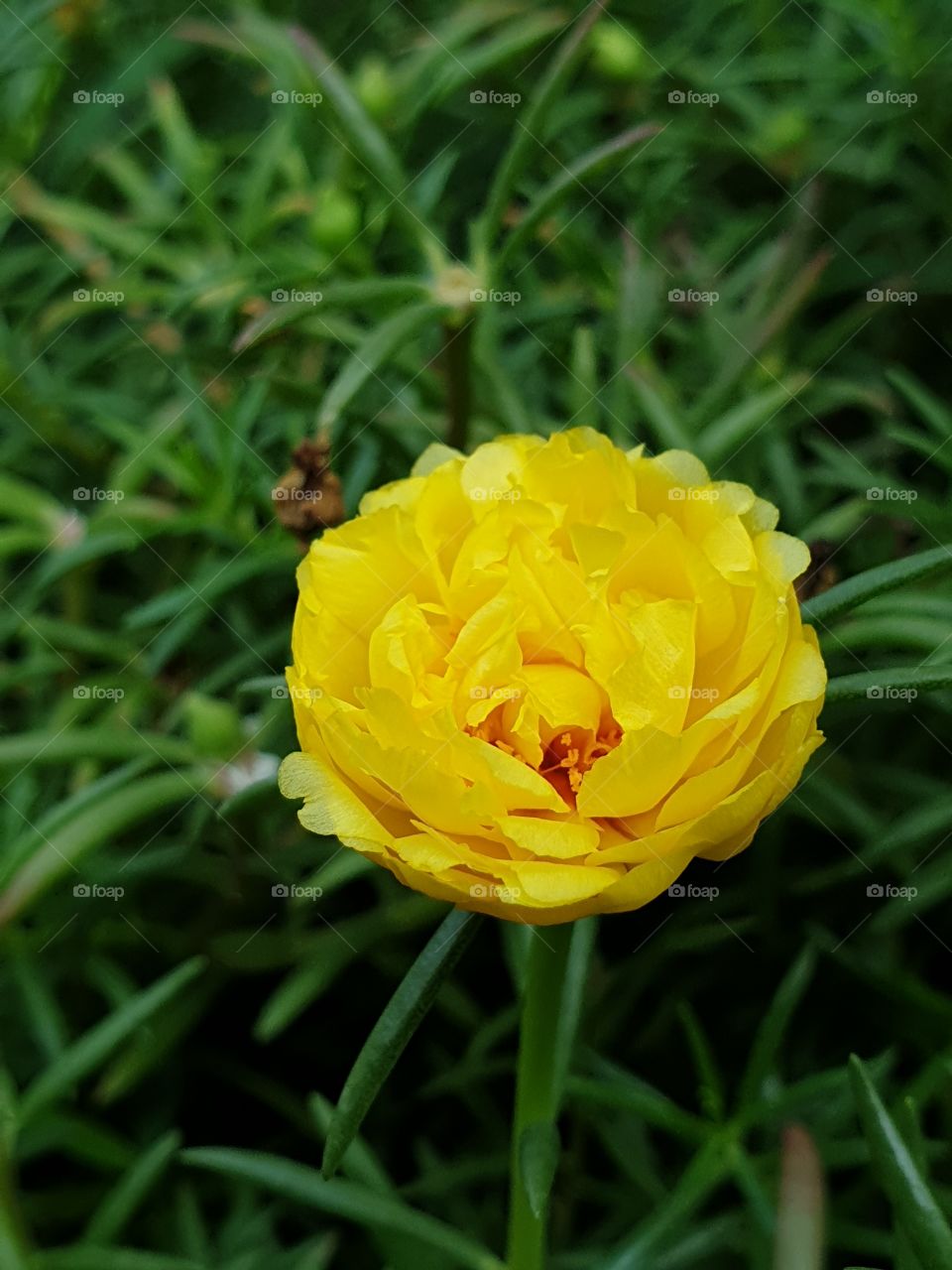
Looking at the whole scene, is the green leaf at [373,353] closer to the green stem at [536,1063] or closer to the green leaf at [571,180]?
the green leaf at [571,180]

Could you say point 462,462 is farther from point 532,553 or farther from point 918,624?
point 918,624

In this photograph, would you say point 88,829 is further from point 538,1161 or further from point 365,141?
point 365,141

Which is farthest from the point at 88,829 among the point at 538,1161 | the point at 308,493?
the point at 538,1161

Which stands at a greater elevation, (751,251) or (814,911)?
(751,251)

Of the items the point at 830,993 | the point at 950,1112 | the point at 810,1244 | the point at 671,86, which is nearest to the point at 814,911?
the point at 830,993

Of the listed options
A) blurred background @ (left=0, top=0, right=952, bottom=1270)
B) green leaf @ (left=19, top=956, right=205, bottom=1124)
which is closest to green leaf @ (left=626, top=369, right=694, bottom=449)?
blurred background @ (left=0, top=0, right=952, bottom=1270)

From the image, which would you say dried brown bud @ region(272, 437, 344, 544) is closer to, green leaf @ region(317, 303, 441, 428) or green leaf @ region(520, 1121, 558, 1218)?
green leaf @ region(317, 303, 441, 428)
